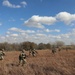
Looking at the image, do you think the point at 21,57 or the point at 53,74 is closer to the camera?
the point at 53,74

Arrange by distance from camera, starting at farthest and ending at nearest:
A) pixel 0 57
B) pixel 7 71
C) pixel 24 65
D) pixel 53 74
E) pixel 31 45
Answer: pixel 31 45, pixel 0 57, pixel 24 65, pixel 7 71, pixel 53 74

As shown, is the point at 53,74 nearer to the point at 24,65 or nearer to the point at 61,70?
the point at 61,70

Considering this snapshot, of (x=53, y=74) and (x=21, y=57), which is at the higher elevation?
(x=21, y=57)

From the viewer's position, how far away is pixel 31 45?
102m

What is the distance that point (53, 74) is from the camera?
2308 centimetres

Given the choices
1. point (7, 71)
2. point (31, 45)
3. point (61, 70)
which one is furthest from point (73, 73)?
point (31, 45)

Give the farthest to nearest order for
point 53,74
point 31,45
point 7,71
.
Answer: point 31,45
point 7,71
point 53,74

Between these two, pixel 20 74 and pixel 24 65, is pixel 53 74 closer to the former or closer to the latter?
pixel 20 74

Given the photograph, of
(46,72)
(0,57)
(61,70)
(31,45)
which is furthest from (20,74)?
(31,45)

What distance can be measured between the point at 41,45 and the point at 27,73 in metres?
82.8

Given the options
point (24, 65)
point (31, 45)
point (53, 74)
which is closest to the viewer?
point (53, 74)

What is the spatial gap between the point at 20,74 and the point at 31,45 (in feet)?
258

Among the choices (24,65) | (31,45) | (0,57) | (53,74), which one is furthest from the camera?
(31,45)

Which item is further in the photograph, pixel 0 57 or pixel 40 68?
pixel 0 57
